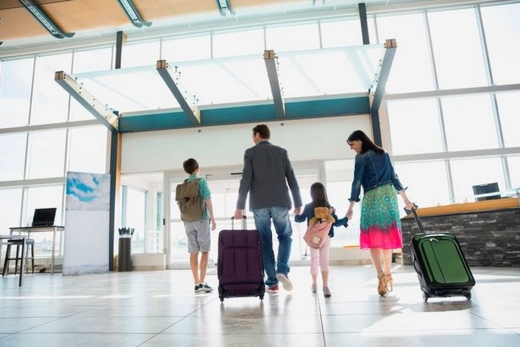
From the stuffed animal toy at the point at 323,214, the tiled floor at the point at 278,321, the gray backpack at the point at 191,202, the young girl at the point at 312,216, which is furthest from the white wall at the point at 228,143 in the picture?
the tiled floor at the point at 278,321

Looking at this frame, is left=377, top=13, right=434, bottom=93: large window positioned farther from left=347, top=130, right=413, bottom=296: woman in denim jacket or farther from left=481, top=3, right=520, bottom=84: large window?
left=347, top=130, right=413, bottom=296: woman in denim jacket

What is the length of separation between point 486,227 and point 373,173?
3021 millimetres

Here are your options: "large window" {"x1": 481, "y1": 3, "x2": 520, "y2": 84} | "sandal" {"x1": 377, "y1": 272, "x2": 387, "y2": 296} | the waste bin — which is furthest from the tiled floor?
"large window" {"x1": 481, "y1": 3, "x2": 520, "y2": 84}

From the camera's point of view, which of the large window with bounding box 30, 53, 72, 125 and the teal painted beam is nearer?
the teal painted beam

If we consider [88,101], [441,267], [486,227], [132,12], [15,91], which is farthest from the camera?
[15,91]

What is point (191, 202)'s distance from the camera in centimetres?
328

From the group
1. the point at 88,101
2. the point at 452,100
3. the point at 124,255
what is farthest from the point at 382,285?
the point at 88,101

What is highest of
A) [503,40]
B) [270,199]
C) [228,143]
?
[503,40]

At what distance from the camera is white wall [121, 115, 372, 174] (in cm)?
745

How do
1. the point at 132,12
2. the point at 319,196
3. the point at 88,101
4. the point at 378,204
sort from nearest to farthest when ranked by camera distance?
the point at 378,204
the point at 319,196
the point at 132,12
the point at 88,101

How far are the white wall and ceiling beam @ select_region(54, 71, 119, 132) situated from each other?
0.48 m

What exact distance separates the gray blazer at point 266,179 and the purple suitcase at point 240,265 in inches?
13.2

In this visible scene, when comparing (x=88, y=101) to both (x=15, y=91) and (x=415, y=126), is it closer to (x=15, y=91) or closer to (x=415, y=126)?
(x=15, y=91)

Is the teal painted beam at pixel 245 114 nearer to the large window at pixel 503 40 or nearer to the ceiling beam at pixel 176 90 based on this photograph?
the ceiling beam at pixel 176 90
